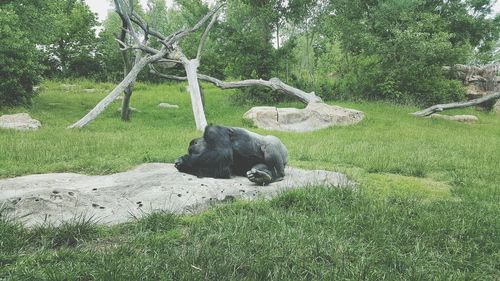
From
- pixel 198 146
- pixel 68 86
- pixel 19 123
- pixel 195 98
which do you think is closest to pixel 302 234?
pixel 198 146

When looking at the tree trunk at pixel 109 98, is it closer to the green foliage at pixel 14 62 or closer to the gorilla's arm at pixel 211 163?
the green foliage at pixel 14 62

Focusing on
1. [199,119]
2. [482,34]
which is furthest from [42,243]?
[482,34]

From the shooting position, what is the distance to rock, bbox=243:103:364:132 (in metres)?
16.9

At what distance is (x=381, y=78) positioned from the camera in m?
23.9

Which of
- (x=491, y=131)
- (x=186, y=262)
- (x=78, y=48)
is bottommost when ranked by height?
(x=491, y=131)

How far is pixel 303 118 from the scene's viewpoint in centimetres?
1762

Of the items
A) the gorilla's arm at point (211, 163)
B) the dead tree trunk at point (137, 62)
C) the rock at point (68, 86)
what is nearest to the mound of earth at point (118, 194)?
the gorilla's arm at point (211, 163)

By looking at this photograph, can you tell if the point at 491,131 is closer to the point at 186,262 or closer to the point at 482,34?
the point at 482,34

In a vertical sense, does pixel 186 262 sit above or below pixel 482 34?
below

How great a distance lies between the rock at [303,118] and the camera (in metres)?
16.9

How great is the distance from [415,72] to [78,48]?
24306mm

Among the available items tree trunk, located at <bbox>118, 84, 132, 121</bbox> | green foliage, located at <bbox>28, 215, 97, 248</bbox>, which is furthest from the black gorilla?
tree trunk, located at <bbox>118, 84, 132, 121</bbox>

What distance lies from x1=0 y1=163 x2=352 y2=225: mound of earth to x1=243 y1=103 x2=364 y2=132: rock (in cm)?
987

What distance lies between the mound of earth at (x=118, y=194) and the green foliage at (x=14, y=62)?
498 inches
